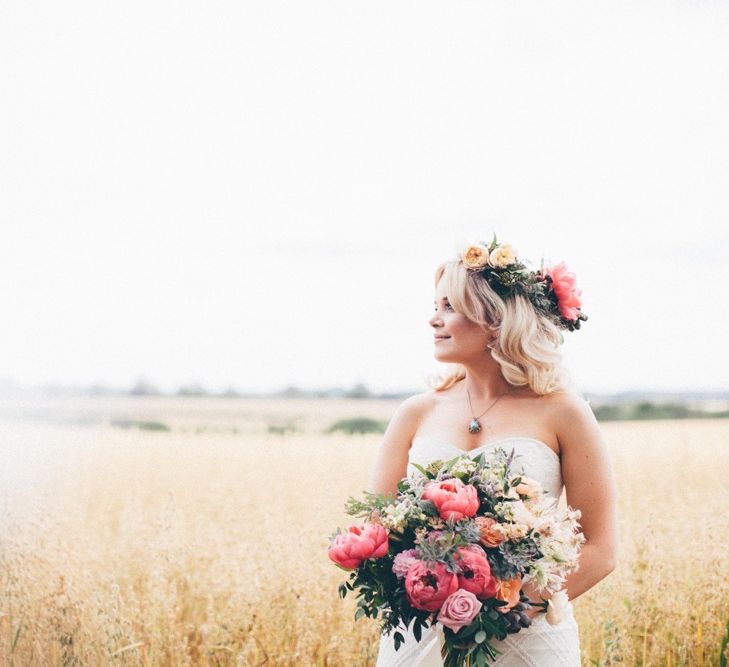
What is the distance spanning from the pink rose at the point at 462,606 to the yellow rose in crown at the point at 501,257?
897 millimetres

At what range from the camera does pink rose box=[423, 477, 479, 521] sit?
157 cm

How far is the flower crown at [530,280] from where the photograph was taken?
7.00ft

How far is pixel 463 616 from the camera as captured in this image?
1.54 metres

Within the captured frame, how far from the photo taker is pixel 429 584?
62.1 inches

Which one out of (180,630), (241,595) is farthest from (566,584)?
(180,630)

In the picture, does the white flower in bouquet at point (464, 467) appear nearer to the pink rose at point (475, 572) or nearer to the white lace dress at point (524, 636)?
the pink rose at point (475, 572)

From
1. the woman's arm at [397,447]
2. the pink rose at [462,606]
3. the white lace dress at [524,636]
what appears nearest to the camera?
the pink rose at [462,606]

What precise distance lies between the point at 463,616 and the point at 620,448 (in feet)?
12.7

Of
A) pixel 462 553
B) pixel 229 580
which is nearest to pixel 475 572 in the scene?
pixel 462 553

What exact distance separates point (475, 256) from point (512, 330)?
21 centimetres

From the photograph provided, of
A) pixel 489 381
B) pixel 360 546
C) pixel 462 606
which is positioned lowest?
pixel 462 606

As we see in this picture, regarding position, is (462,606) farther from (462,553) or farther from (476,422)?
(476,422)

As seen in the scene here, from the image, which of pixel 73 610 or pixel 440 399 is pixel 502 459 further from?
pixel 73 610

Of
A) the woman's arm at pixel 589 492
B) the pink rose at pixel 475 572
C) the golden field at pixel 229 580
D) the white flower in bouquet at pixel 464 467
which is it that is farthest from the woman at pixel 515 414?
the golden field at pixel 229 580
